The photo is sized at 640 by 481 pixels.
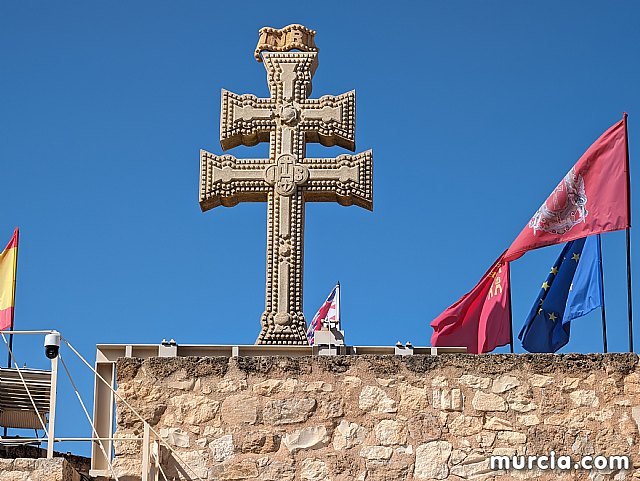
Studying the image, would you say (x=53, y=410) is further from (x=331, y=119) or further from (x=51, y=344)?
(x=331, y=119)

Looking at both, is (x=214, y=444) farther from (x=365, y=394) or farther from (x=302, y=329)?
(x=302, y=329)

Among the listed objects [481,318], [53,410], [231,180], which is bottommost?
[53,410]

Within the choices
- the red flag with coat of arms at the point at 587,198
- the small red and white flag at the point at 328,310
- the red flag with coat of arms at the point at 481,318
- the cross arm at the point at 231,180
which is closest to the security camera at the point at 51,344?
the cross arm at the point at 231,180

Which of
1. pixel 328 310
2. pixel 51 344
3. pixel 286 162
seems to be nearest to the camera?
pixel 51 344

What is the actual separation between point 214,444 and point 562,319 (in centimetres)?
688

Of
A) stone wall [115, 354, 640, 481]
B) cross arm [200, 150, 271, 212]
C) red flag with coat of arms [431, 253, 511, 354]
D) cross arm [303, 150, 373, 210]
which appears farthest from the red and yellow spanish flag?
stone wall [115, 354, 640, 481]

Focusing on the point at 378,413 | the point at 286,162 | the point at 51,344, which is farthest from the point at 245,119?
the point at 51,344

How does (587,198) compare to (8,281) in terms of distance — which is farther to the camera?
(8,281)

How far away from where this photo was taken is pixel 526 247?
485 inches

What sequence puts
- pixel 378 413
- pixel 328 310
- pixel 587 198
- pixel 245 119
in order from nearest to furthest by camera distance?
1. pixel 378 413
2. pixel 587 198
3. pixel 245 119
4. pixel 328 310

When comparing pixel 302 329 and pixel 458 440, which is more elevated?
pixel 302 329

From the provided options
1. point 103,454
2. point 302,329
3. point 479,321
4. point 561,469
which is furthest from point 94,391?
point 479,321

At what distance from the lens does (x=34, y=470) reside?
836 centimetres

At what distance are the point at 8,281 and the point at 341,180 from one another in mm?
5393
